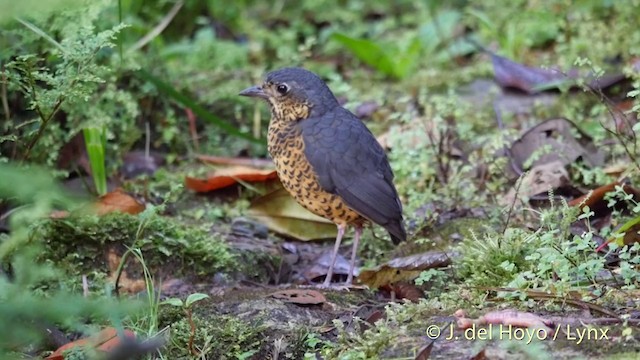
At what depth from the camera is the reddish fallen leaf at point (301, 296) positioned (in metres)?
4.03

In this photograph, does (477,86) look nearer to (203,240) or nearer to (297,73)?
(297,73)

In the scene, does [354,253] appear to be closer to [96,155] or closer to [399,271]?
[399,271]

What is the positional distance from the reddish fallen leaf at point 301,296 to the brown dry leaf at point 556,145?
1745 millimetres

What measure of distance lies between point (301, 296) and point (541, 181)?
1.66 m

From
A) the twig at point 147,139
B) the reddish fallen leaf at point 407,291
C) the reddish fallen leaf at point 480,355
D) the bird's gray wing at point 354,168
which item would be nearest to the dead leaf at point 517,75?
the bird's gray wing at point 354,168

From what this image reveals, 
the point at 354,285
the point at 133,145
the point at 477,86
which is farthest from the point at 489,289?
the point at 477,86

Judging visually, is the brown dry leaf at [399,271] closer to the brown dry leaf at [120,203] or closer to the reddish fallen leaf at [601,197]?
the reddish fallen leaf at [601,197]

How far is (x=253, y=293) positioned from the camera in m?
4.17

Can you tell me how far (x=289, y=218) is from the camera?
5.27 meters

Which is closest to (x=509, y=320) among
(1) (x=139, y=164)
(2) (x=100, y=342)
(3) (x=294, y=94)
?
(2) (x=100, y=342)

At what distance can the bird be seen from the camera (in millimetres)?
4586

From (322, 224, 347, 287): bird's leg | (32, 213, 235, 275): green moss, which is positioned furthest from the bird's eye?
(32, 213, 235, 275): green moss

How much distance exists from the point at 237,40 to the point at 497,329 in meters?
6.13

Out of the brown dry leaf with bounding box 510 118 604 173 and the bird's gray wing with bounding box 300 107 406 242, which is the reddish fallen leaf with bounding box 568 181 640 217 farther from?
the bird's gray wing with bounding box 300 107 406 242
